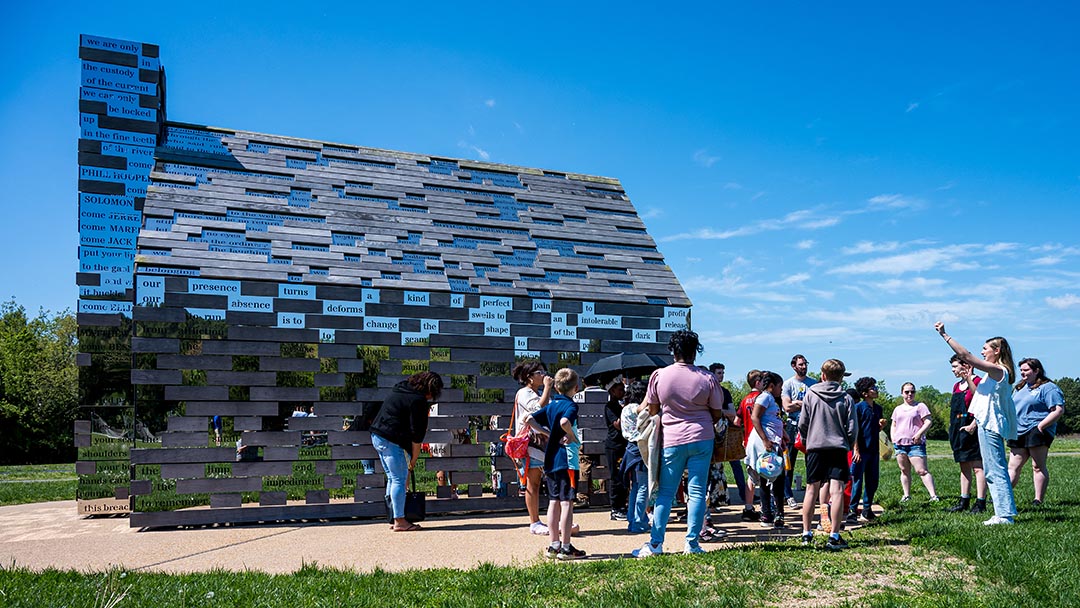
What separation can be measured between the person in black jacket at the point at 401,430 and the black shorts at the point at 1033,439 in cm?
629

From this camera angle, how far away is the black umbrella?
9.26 metres

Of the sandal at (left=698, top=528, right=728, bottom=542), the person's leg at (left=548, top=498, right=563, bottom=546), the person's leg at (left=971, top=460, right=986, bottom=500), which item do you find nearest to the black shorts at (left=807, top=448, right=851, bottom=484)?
the sandal at (left=698, top=528, right=728, bottom=542)

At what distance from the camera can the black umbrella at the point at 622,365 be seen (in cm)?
926

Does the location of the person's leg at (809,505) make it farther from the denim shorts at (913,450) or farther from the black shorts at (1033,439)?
the denim shorts at (913,450)

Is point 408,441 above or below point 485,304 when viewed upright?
below

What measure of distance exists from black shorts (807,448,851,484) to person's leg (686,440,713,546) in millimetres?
1211

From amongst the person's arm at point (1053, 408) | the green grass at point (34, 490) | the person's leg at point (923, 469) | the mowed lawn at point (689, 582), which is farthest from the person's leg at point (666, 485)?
the green grass at point (34, 490)

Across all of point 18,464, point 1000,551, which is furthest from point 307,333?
point 18,464

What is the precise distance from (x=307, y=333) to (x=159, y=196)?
260cm

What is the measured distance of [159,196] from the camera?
9125 mm

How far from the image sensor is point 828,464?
6578 millimetres

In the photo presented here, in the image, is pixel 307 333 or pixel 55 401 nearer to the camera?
pixel 307 333

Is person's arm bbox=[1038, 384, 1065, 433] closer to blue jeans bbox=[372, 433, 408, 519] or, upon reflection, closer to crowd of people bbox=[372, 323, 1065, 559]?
crowd of people bbox=[372, 323, 1065, 559]

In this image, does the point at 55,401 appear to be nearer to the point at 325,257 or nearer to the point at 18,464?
the point at 18,464
